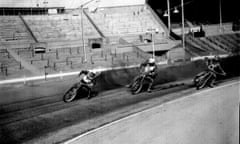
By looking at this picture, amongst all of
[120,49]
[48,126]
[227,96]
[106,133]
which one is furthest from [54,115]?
[120,49]

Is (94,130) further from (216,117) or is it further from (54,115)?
(216,117)

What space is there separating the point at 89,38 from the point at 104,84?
12898mm

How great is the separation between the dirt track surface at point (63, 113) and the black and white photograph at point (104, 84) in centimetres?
4

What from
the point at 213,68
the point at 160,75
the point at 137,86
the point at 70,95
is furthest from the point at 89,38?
the point at 213,68

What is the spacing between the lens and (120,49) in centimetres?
2694

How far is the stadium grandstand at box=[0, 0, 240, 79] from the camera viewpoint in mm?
13805

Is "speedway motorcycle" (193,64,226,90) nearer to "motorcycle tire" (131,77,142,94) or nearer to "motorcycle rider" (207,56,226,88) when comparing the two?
"motorcycle rider" (207,56,226,88)

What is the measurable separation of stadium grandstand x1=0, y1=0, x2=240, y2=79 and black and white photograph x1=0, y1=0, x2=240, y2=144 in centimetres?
9

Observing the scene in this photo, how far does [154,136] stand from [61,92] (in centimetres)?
892

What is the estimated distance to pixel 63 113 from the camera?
32.9 feet

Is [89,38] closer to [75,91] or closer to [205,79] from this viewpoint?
[75,91]

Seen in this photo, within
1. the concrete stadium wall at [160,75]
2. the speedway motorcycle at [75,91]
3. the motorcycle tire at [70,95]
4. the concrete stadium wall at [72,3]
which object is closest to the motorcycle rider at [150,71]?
the speedway motorcycle at [75,91]

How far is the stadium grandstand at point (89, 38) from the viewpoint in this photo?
13.8 m

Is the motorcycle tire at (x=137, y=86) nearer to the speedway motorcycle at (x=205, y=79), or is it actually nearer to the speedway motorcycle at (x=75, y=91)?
the speedway motorcycle at (x=75, y=91)
